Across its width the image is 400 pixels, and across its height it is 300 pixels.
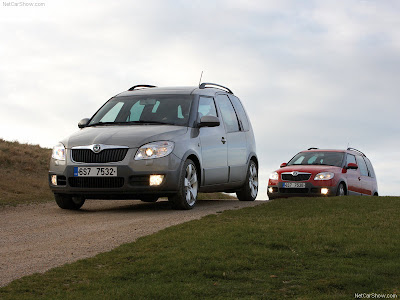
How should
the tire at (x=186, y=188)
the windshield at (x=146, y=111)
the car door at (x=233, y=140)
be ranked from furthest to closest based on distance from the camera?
the car door at (x=233, y=140) → the windshield at (x=146, y=111) → the tire at (x=186, y=188)

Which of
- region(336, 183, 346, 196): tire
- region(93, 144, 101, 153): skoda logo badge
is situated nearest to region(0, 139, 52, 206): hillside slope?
region(93, 144, 101, 153): skoda logo badge

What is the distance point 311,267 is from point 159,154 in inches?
190

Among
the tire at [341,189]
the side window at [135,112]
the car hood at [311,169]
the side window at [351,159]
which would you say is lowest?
the tire at [341,189]

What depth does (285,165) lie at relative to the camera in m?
19.4

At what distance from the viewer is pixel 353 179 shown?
19.1 meters

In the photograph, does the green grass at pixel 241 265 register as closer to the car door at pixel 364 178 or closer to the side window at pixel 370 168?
the car door at pixel 364 178

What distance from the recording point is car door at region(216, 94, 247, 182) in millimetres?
14203

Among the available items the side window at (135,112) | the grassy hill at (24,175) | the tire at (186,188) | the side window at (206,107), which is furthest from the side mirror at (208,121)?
the grassy hill at (24,175)

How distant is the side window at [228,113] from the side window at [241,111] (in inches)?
10.0

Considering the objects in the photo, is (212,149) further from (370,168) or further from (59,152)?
(370,168)

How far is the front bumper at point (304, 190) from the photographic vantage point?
17.8 m

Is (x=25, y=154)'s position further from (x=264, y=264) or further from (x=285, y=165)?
(x=264, y=264)

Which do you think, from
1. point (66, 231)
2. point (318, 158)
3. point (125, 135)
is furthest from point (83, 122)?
point (318, 158)

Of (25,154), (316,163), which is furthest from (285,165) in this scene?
(25,154)
